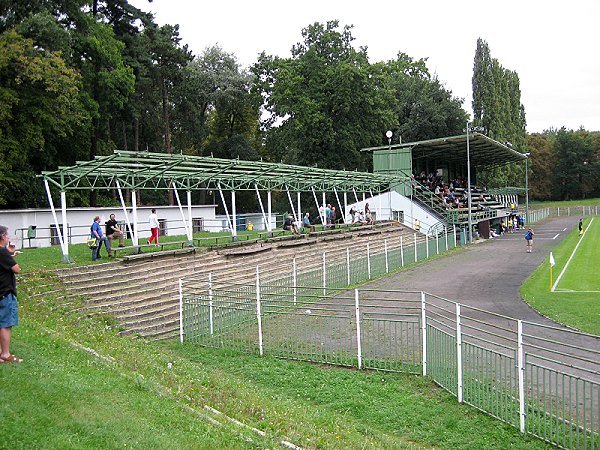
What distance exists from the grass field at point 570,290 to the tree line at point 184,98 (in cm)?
2495

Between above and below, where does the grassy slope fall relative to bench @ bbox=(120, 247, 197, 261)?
below

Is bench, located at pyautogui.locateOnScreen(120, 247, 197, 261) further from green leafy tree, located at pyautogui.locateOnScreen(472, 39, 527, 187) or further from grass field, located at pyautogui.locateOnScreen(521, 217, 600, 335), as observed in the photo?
green leafy tree, located at pyautogui.locateOnScreen(472, 39, 527, 187)

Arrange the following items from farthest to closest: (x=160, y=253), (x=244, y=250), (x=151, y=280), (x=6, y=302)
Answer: (x=244, y=250) < (x=160, y=253) < (x=151, y=280) < (x=6, y=302)

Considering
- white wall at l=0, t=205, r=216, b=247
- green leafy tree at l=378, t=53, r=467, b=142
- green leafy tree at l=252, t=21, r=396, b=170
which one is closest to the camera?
white wall at l=0, t=205, r=216, b=247

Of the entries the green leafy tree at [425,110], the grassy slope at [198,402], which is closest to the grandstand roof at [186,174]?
the grassy slope at [198,402]

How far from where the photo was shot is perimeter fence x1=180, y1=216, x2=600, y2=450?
754cm

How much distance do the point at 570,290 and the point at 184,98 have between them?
140 ft

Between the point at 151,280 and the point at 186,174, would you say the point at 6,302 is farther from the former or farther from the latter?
the point at 186,174

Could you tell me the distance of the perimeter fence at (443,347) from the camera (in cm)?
754

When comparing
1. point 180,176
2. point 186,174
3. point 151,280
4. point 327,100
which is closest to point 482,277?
point 186,174

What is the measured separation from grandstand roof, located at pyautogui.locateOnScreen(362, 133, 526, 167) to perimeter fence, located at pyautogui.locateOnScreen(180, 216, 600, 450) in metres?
31.7

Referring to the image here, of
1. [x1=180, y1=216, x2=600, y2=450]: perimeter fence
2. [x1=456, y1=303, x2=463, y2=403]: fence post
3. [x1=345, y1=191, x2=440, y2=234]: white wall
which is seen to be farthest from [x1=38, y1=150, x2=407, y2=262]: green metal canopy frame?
[x1=456, y1=303, x2=463, y2=403]: fence post

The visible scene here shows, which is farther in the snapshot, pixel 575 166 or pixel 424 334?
pixel 575 166

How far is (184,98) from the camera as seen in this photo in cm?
5384
